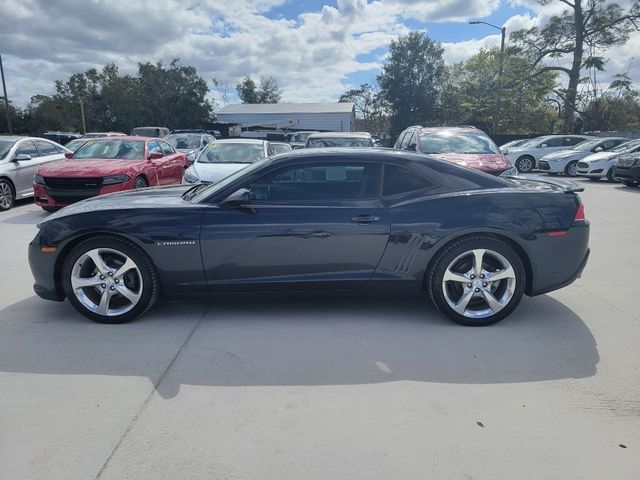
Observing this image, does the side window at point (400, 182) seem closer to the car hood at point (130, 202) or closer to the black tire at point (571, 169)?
the car hood at point (130, 202)

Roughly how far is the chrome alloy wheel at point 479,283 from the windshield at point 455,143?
19.9 feet

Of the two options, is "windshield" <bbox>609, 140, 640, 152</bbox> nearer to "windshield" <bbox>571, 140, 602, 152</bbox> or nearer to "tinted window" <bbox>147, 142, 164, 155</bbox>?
"windshield" <bbox>571, 140, 602, 152</bbox>

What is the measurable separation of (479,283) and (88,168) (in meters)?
7.39

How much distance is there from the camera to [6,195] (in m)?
9.92

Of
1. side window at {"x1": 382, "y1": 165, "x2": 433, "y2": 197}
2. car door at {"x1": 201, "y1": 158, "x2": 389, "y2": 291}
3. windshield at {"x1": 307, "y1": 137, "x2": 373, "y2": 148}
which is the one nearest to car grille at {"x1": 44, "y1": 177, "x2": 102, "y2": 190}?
windshield at {"x1": 307, "y1": 137, "x2": 373, "y2": 148}

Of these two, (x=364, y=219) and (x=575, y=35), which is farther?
(x=575, y=35)

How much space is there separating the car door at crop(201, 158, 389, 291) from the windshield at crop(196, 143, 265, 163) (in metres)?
5.78

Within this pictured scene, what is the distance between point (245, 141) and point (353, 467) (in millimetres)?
9005

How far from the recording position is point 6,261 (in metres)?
6.05

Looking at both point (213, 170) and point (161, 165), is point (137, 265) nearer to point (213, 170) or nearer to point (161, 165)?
point (213, 170)

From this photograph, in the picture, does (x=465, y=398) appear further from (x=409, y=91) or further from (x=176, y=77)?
(x=176, y=77)

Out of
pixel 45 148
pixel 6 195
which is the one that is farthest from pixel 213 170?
pixel 45 148

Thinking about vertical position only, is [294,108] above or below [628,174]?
above

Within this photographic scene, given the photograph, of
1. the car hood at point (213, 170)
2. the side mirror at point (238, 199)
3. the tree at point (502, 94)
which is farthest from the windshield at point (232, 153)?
the tree at point (502, 94)
